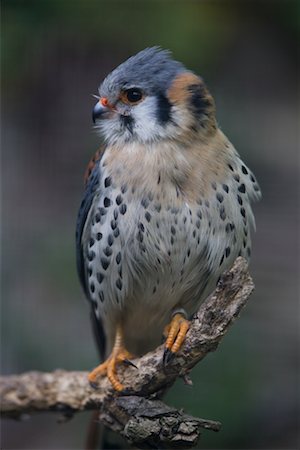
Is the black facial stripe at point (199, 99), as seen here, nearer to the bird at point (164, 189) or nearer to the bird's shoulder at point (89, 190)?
the bird at point (164, 189)

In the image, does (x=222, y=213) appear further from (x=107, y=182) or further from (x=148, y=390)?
(x=148, y=390)

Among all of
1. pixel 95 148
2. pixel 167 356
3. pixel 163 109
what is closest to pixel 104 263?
pixel 167 356

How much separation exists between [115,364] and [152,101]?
3.18ft

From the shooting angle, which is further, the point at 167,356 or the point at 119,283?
the point at 119,283

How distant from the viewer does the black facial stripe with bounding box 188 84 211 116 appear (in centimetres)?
294

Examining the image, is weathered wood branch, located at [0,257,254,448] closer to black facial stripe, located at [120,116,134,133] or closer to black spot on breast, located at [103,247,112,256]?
black spot on breast, located at [103,247,112,256]

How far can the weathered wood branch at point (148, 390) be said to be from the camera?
2.49 m

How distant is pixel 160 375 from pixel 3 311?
2011mm

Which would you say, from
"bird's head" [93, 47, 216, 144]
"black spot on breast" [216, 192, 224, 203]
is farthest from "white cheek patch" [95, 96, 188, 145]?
"black spot on breast" [216, 192, 224, 203]

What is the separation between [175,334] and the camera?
9.61 ft

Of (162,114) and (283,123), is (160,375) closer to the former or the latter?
(162,114)

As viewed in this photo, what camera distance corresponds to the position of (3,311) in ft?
15.3

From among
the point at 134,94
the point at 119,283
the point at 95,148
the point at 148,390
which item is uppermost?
the point at 95,148

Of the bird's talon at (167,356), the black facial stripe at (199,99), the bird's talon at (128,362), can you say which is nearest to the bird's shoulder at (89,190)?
the black facial stripe at (199,99)
